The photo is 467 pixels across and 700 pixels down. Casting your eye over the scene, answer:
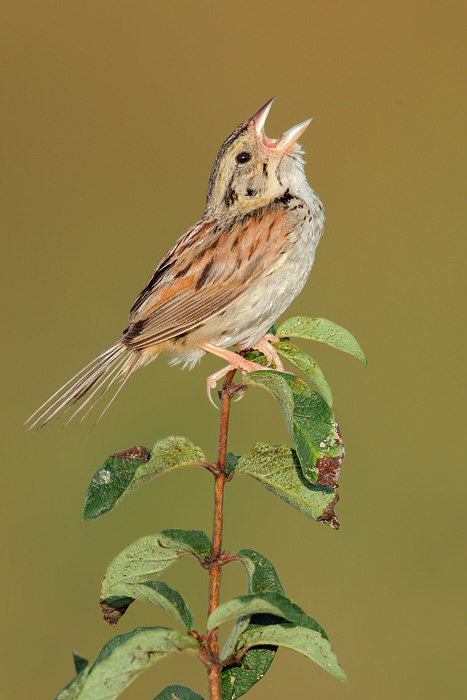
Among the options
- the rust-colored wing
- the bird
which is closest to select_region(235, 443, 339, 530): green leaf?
the bird

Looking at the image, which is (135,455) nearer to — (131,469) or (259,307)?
(131,469)

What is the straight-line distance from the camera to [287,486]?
1.37 metres

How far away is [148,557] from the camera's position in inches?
49.9

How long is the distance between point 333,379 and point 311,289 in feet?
2.33

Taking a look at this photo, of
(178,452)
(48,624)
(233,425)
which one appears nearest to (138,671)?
(178,452)

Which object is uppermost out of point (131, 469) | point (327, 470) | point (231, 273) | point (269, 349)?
point (231, 273)

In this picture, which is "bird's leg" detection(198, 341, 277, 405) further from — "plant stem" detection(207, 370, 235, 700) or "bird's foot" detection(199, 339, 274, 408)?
"plant stem" detection(207, 370, 235, 700)

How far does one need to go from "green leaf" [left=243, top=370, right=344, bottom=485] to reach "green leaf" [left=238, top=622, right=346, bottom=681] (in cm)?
25

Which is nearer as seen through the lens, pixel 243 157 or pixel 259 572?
pixel 259 572

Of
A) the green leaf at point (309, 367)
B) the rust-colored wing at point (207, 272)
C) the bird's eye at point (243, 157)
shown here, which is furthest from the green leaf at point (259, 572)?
the bird's eye at point (243, 157)

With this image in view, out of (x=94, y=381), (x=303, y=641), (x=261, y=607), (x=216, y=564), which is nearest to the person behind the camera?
(x=261, y=607)

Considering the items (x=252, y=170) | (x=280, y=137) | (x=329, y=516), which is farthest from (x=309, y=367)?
(x=280, y=137)

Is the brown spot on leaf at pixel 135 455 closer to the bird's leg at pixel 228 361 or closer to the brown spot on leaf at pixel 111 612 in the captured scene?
the brown spot on leaf at pixel 111 612

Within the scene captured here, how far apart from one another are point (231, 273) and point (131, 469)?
1.01 m
